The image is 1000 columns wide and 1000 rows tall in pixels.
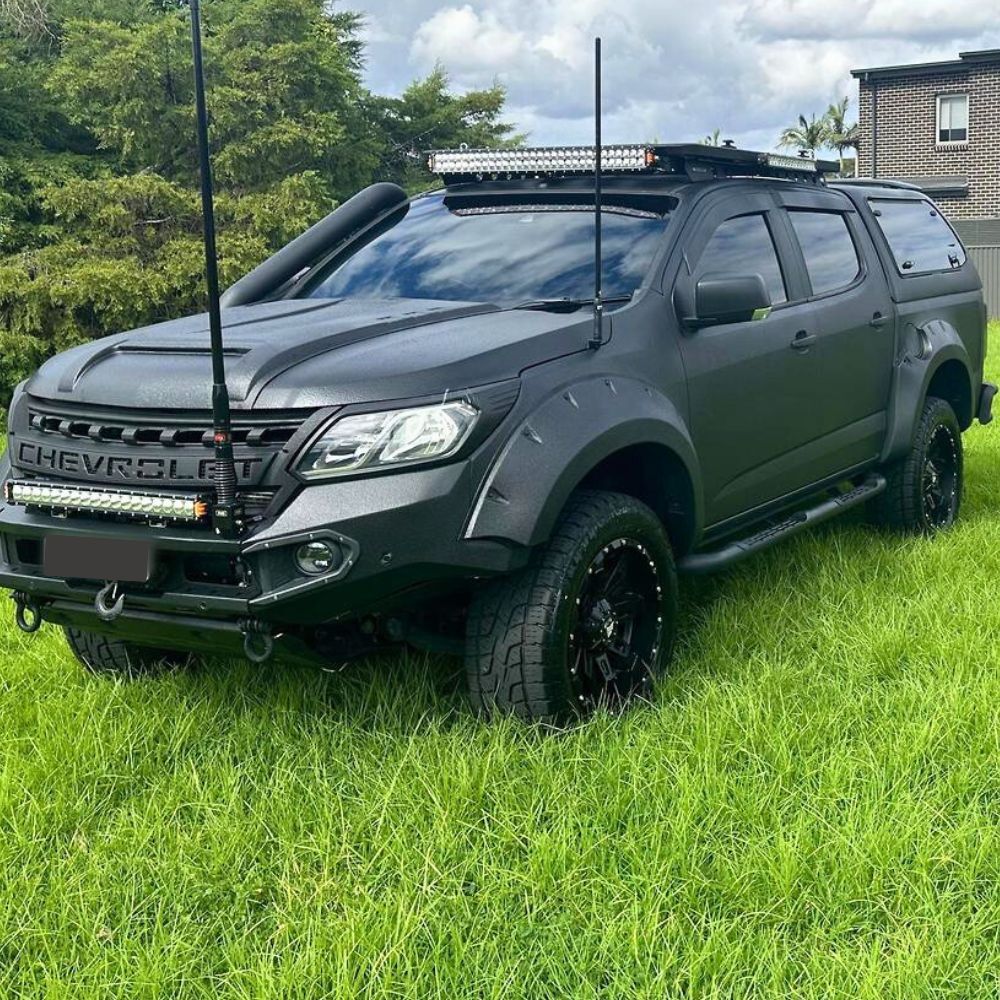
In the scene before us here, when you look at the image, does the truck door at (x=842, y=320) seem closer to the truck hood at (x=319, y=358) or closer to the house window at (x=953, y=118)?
the truck hood at (x=319, y=358)

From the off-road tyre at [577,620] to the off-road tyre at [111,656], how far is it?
1301 mm

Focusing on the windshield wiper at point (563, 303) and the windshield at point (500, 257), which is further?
the windshield at point (500, 257)

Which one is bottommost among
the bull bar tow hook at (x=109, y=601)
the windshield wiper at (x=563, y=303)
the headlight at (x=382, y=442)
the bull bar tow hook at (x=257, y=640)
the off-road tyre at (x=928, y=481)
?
the off-road tyre at (x=928, y=481)

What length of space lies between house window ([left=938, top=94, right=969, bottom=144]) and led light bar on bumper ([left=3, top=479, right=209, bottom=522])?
31.3 metres

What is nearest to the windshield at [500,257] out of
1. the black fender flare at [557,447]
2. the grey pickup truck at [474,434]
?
the grey pickup truck at [474,434]

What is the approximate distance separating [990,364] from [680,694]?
11727mm

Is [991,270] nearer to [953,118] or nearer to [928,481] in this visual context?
[953,118]

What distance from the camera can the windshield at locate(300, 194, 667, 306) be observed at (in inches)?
154

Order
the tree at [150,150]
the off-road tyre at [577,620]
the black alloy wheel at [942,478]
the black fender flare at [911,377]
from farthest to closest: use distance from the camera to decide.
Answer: the tree at [150,150], the black alloy wheel at [942,478], the black fender flare at [911,377], the off-road tyre at [577,620]

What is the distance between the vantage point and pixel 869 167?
31.3 metres

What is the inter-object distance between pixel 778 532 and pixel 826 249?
4.60ft

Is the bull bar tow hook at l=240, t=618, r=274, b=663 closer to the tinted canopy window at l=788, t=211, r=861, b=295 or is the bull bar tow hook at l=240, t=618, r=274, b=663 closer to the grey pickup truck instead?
the grey pickup truck

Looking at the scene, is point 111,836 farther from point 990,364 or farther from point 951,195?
point 951,195

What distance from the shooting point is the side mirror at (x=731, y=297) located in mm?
3734
